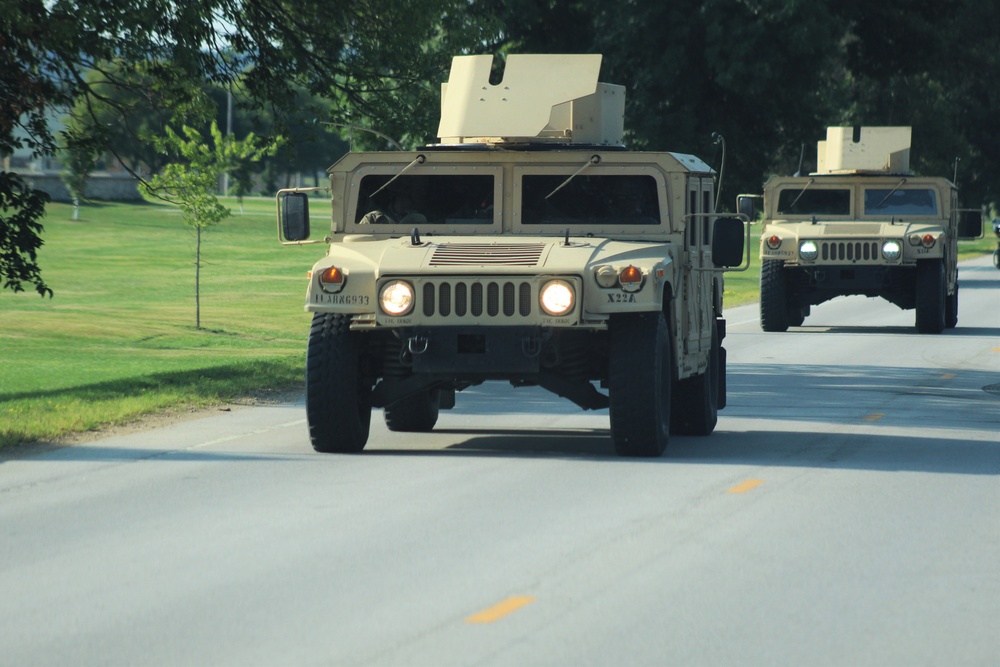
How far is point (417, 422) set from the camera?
12.7 meters

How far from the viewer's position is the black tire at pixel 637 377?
411 inches

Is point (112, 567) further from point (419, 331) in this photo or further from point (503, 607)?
point (419, 331)

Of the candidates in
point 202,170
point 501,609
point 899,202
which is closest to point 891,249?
point 899,202

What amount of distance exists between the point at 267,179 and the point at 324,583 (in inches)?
4462

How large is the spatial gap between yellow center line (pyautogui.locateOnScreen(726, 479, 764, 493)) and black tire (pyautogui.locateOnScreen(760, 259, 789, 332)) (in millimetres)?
13929

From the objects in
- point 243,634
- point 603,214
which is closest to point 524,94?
point 603,214

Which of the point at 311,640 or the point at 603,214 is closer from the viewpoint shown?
the point at 311,640

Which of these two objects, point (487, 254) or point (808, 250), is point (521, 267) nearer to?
point (487, 254)

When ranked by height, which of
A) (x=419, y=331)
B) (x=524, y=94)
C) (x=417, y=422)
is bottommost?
(x=417, y=422)

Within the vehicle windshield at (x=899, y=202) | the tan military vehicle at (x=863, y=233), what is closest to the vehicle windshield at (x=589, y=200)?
the tan military vehicle at (x=863, y=233)

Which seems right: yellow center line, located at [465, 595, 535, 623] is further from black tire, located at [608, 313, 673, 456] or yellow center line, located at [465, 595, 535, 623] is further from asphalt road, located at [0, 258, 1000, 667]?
black tire, located at [608, 313, 673, 456]

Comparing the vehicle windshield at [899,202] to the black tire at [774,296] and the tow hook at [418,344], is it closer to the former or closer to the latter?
the black tire at [774,296]

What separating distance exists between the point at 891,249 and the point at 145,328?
470 inches

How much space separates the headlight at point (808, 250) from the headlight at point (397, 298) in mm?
13888
